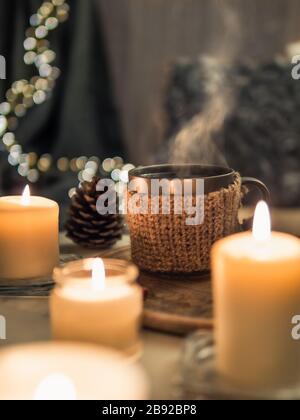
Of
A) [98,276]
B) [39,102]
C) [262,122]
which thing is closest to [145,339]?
[98,276]

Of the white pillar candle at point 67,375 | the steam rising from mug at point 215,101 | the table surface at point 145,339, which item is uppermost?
the steam rising from mug at point 215,101

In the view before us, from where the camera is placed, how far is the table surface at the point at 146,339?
0.65 metres

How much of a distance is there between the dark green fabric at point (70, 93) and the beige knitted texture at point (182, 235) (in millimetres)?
1557

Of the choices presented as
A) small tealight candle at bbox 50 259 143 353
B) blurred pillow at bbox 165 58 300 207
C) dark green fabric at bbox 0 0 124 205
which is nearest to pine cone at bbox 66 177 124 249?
small tealight candle at bbox 50 259 143 353

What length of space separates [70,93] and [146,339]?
192 centimetres

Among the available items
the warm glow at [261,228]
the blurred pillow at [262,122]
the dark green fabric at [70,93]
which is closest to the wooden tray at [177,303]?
the warm glow at [261,228]

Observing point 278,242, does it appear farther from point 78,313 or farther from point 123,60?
point 123,60

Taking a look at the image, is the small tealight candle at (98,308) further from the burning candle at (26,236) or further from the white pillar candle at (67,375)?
the burning candle at (26,236)

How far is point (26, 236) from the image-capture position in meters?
0.88

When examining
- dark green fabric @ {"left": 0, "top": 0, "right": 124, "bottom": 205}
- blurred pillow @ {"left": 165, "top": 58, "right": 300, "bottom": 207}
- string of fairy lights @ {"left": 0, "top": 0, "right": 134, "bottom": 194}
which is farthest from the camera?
dark green fabric @ {"left": 0, "top": 0, "right": 124, "bottom": 205}

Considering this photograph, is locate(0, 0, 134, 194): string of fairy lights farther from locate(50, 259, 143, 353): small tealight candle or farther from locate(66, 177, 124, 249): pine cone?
locate(50, 259, 143, 353): small tealight candle

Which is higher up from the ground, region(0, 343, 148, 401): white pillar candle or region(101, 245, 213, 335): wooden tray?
region(0, 343, 148, 401): white pillar candle

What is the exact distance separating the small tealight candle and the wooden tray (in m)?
0.06

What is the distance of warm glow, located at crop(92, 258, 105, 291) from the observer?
67cm
